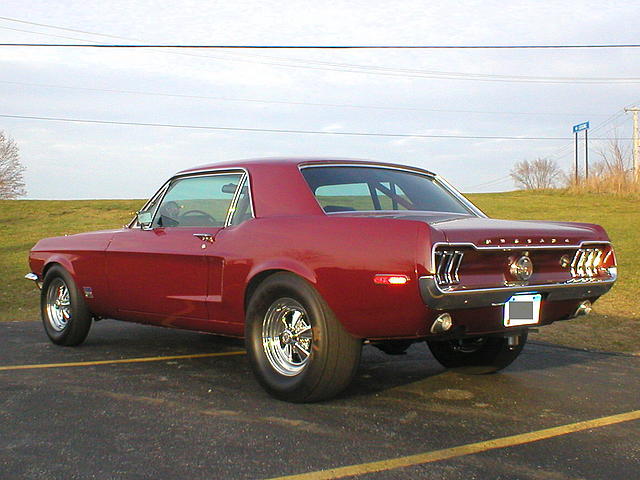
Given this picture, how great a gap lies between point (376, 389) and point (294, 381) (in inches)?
29.7

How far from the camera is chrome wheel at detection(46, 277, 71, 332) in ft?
23.6

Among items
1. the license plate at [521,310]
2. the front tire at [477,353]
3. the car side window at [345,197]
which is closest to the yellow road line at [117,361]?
the front tire at [477,353]

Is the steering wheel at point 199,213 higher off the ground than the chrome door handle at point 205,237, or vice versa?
the steering wheel at point 199,213

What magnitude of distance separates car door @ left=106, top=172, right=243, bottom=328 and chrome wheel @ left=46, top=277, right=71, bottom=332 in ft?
Result: 2.96

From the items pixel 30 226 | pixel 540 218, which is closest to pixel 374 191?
pixel 30 226

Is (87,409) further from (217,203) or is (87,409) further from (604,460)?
(604,460)

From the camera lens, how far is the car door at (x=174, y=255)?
5633mm

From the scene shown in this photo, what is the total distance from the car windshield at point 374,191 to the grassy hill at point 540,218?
2.81 meters

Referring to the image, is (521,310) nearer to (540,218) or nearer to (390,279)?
(390,279)

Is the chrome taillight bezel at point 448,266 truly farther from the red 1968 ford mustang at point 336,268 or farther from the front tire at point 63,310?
the front tire at point 63,310

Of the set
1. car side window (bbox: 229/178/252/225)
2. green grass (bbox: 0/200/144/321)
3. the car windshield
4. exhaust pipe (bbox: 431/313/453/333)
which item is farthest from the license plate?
green grass (bbox: 0/200/144/321)

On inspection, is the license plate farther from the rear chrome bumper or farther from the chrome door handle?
the chrome door handle

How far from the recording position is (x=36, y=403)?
482 cm

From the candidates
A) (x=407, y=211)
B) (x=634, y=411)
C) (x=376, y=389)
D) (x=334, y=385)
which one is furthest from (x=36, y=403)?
(x=634, y=411)
